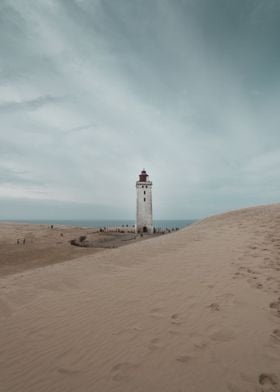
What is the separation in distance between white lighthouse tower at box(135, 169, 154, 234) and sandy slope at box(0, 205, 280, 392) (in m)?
35.6

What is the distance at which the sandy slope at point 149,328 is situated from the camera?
3.59m

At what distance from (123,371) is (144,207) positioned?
136 ft

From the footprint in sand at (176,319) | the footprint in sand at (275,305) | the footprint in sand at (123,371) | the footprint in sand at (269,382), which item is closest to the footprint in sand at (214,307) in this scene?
the footprint in sand at (176,319)

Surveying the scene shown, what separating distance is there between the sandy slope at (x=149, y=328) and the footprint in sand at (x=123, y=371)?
0.02 m

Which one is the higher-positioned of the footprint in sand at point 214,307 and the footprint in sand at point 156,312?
the footprint in sand at point 214,307

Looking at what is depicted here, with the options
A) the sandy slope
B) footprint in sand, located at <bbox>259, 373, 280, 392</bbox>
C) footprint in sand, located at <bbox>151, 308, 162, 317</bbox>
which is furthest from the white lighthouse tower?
footprint in sand, located at <bbox>259, 373, 280, 392</bbox>

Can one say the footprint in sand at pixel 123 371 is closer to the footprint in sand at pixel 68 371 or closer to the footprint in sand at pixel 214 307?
the footprint in sand at pixel 68 371

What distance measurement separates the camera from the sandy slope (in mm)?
3590

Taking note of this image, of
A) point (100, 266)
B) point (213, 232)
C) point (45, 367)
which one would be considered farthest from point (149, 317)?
point (213, 232)

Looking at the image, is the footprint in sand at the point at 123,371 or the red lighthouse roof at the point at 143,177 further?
the red lighthouse roof at the point at 143,177

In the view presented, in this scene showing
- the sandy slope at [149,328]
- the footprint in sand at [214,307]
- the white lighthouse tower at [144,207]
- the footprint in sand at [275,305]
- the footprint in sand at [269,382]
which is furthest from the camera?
the white lighthouse tower at [144,207]

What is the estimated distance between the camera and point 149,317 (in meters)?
5.39

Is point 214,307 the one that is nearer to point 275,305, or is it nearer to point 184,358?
point 275,305

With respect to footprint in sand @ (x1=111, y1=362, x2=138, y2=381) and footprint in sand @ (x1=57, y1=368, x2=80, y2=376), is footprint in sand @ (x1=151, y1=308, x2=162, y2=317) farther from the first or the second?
footprint in sand @ (x1=57, y1=368, x2=80, y2=376)
